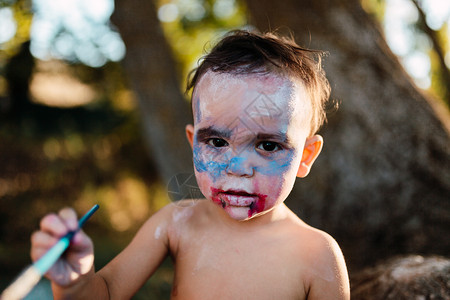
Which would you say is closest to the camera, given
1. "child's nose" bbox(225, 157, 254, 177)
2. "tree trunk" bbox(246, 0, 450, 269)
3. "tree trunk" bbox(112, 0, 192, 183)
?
"child's nose" bbox(225, 157, 254, 177)

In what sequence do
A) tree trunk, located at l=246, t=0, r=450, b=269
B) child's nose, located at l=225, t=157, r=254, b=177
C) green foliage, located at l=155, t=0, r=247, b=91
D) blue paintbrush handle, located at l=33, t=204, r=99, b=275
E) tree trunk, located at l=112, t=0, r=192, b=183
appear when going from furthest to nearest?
1. green foliage, located at l=155, t=0, r=247, b=91
2. tree trunk, located at l=112, t=0, r=192, b=183
3. tree trunk, located at l=246, t=0, r=450, b=269
4. child's nose, located at l=225, t=157, r=254, b=177
5. blue paintbrush handle, located at l=33, t=204, r=99, b=275

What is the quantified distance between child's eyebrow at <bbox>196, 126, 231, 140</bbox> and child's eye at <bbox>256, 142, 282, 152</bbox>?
0.40 ft

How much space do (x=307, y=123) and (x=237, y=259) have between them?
1.98ft

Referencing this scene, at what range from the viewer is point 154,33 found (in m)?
4.80

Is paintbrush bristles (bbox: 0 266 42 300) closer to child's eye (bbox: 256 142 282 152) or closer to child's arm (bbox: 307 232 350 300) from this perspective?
child's eye (bbox: 256 142 282 152)

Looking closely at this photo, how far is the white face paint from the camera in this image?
136cm

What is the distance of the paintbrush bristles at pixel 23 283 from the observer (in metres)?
1.02

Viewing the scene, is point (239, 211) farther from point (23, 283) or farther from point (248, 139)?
point (23, 283)

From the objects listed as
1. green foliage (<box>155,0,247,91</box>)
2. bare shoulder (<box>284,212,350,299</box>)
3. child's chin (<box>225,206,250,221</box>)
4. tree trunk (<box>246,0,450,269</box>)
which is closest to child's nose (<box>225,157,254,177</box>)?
child's chin (<box>225,206,250,221</box>)

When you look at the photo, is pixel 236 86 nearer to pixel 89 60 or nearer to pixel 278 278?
pixel 278 278

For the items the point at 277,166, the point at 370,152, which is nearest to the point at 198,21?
the point at 370,152

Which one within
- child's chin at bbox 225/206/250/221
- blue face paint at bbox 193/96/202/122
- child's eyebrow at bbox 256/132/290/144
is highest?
blue face paint at bbox 193/96/202/122

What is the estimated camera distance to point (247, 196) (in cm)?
138

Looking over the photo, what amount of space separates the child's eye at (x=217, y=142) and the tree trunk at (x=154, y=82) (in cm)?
319
